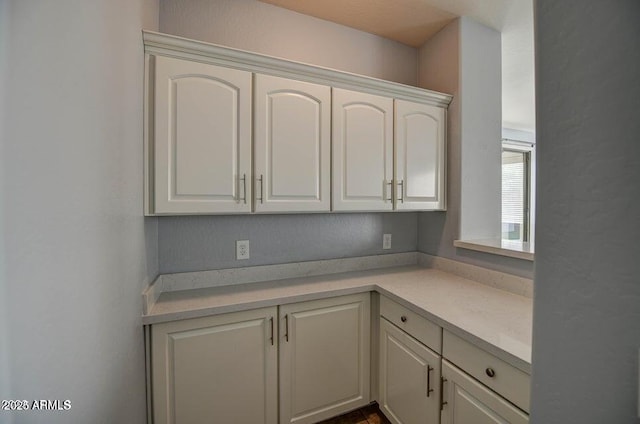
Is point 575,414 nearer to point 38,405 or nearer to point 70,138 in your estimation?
point 38,405

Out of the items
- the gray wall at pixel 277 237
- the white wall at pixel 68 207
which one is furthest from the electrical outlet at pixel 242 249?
the white wall at pixel 68 207

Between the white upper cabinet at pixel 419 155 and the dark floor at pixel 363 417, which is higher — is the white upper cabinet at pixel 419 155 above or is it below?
above

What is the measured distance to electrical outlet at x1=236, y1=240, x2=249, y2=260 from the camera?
5.54 ft

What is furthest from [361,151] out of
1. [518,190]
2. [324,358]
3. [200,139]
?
[518,190]

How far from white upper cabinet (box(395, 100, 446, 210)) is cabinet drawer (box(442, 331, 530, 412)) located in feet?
2.95

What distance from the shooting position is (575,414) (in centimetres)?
41

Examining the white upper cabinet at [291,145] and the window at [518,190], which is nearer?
the white upper cabinet at [291,145]

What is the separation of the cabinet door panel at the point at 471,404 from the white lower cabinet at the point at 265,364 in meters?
0.54

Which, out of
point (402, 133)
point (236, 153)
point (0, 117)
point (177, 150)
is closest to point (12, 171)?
point (0, 117)

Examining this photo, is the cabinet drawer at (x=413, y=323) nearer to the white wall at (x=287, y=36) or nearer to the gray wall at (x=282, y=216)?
the gray wall at (x=282, y=216)

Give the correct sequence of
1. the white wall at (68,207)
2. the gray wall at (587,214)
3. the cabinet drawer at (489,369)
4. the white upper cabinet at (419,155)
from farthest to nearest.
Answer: the white upper cabinet at (419,155), the cabinet drawer at (489,369), the white wall at (68,207), the gray wall at (587,214)

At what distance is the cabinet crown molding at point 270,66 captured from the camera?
1252 millimetres

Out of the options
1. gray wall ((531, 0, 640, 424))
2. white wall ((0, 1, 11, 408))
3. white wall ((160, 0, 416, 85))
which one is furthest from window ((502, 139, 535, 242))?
white wall ((0, 1, 11, 408))

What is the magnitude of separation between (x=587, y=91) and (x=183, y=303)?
156 centimetres
